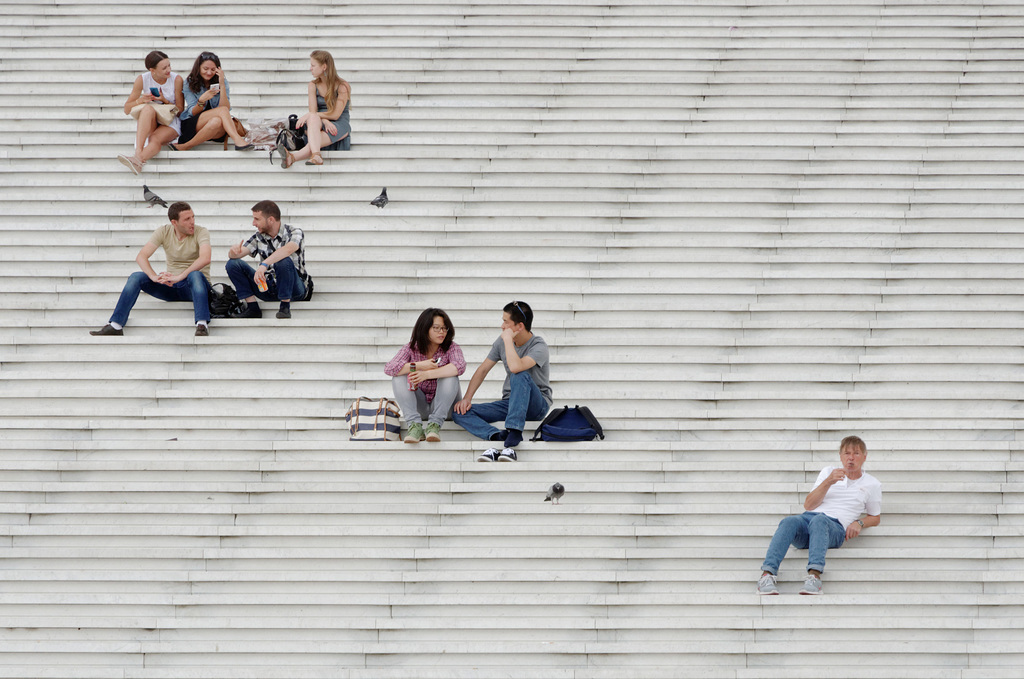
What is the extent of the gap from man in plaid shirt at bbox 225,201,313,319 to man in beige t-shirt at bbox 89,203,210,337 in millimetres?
233

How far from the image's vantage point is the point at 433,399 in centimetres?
757

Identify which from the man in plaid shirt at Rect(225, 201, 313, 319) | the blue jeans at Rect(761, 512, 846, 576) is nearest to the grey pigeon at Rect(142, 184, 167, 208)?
the man in plaid shirt at Rect(225, 201, 313, 319)

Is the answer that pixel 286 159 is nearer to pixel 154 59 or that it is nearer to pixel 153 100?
pixel 153 100

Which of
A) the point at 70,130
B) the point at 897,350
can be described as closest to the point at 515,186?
the point at 897,350

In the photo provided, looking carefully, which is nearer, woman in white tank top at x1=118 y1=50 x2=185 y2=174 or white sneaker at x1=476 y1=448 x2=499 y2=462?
white sneaker at x1=476 y1=448 x2=499 y2=462

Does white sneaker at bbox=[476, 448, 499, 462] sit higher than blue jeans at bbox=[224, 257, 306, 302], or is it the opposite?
blue jeans at bbox=[224, 257, 306, 302]

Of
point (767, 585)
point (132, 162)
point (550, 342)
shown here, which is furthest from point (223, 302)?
point (767, 585)

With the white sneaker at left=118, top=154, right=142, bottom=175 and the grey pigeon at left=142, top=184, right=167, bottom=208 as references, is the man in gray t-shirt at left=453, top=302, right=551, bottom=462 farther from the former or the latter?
the white sneaker at left=118, top=154, right=142, bottom=175

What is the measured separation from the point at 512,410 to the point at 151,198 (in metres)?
3.92

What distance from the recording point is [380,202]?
9.50 metres

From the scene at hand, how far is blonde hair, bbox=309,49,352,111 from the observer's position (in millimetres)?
9805

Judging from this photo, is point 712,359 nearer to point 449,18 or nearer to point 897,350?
point 897,350

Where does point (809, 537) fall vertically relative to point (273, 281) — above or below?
below

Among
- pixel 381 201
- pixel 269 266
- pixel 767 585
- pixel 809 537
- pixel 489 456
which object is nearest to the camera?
pixel 767 585
